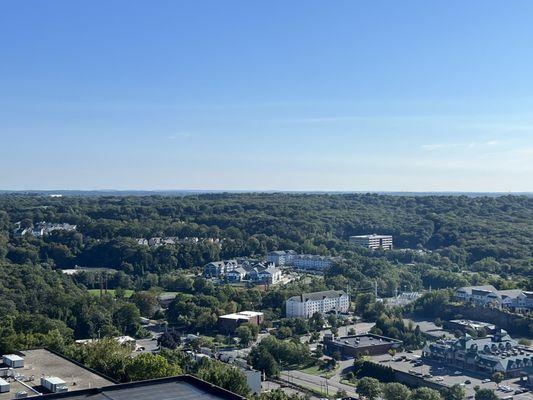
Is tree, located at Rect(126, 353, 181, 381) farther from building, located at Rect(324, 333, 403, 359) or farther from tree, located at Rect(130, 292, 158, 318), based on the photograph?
tree, located at Rect(130, 292, 158, 318)

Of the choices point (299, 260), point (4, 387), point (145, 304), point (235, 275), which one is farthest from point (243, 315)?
point (299, 260)

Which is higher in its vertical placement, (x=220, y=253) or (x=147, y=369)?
Answer: (x=147, y=369)

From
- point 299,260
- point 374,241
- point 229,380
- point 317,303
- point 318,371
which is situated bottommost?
point 318,371

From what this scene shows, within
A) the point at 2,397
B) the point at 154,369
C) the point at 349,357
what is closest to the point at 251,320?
the point at 349,357

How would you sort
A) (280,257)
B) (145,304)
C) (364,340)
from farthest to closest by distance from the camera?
(280,257), (145,304), (364,340)

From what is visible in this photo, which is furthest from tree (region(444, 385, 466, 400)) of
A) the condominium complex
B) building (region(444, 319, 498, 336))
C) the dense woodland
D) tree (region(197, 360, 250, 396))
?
the condominium complex

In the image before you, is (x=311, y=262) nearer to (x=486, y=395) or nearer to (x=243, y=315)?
(x=243, y=315)

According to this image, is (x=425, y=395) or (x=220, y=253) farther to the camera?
(x=220, y=253)
